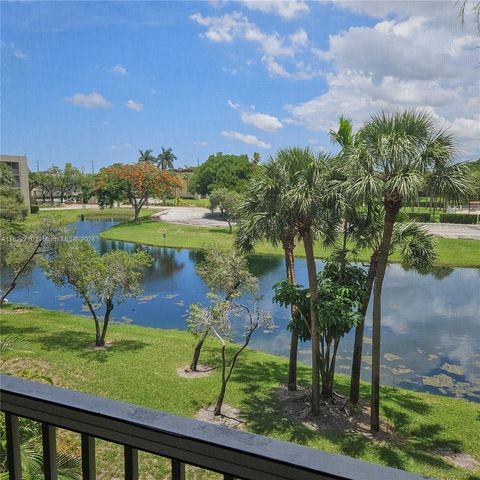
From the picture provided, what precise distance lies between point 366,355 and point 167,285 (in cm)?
948

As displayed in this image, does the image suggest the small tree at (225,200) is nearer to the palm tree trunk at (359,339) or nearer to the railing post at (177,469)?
the palm tree trunk at (359,339)

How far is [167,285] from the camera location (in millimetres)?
19109

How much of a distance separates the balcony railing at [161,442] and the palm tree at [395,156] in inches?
225

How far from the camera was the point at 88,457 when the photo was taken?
39.2 inches

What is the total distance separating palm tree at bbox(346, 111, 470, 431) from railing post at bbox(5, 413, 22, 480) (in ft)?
18.8

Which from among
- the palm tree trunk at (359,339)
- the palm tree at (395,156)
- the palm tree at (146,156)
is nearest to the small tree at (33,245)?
the palm tree trunk at (359,339)

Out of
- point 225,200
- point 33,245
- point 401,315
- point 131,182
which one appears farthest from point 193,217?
point 33,245

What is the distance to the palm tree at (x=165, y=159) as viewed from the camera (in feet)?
205

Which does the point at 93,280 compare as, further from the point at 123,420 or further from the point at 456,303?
the point at 456,303

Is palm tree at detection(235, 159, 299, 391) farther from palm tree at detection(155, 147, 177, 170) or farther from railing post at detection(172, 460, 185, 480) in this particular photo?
palm tree at detection(155, 147, 177, 170)

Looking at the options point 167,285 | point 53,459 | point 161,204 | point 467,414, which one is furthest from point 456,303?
point 161,204

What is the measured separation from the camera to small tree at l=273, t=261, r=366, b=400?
7.50m

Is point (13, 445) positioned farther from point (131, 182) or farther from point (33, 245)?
point (131, 182)

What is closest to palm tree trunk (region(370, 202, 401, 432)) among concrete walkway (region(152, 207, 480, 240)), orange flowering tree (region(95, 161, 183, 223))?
concrete walkway (region(152, 207, 480, 240))
